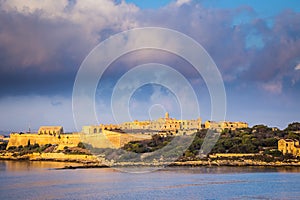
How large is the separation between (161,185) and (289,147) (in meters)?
10.4

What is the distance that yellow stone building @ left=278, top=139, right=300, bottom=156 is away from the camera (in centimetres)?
2242

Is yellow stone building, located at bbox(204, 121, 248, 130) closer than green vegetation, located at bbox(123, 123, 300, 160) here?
No

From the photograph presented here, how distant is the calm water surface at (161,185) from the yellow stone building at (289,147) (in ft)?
14.1

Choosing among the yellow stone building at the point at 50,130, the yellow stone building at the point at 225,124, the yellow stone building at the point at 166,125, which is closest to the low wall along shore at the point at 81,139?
the yellow stone building at the point at 50,130

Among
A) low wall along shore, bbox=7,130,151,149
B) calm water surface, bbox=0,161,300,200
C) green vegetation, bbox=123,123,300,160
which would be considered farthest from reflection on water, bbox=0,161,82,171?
low wall along shore, bbox=7,130,151,149

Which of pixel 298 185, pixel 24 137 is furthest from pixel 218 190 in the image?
pixel 24 137

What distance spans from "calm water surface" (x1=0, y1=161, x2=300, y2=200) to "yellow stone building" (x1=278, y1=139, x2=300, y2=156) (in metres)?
4.29

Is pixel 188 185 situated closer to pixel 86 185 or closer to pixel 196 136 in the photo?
pixel 86 185

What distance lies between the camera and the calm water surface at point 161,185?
40.4ft

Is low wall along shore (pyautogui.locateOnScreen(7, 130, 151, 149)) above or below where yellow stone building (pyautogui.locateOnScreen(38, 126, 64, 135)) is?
below

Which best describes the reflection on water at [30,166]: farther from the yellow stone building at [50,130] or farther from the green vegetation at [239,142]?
the yellow stone building at [50,130]

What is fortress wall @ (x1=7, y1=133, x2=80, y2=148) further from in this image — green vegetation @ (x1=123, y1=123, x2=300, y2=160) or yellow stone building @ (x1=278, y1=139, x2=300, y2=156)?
yellow stone building @ (x1=278, y1=139, x2=300, y2=156)

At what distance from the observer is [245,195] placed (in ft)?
40.3

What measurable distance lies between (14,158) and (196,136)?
1139cm
